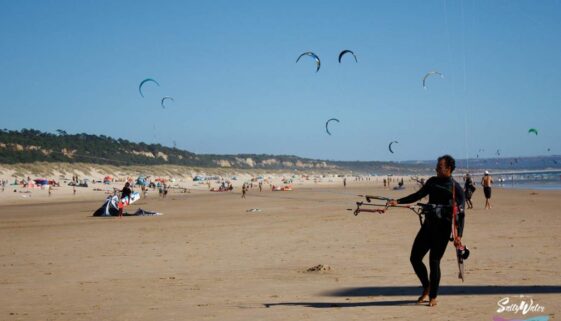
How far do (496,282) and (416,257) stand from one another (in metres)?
1.77

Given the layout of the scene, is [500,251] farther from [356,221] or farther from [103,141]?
[103,141]

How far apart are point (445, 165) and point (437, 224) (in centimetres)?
67

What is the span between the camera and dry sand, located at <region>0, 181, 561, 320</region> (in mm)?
6727

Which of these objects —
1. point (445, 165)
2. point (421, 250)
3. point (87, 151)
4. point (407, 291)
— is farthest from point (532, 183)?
point (87, 151)

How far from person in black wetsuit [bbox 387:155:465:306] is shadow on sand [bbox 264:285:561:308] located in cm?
38

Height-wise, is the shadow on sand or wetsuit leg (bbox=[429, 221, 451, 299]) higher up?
wetsuit leg (bbox=[429, 221, 451, 299])

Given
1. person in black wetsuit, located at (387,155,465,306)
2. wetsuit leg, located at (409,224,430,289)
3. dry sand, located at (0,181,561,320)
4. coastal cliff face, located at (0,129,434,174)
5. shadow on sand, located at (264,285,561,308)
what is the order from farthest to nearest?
coastal cliff face, located at (0,129,434,174)
shadow on sand, located at (264,285,561,308)
dry sand, located at (0,181,561,320)
wetsuit leg, located at (409,224,430,289)
person in black wetsuit, located at (387,155,465,306)

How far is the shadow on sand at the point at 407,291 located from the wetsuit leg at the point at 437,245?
36cm

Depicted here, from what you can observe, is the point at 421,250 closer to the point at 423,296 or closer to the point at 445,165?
the point at 423,296

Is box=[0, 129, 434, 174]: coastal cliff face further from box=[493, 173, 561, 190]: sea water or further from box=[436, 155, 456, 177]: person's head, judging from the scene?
box=[436, 155, 456, 177]: person's head

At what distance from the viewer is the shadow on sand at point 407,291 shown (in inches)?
269

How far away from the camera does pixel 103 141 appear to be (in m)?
114

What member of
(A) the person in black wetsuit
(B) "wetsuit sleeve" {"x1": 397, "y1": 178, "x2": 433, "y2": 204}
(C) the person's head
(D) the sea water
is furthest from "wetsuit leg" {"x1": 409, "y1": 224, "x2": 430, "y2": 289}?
(D) the sea water

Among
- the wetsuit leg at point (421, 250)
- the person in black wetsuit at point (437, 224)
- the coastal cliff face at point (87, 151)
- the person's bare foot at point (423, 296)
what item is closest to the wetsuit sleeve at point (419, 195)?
the person in black wetsuit at point (437, 224)
